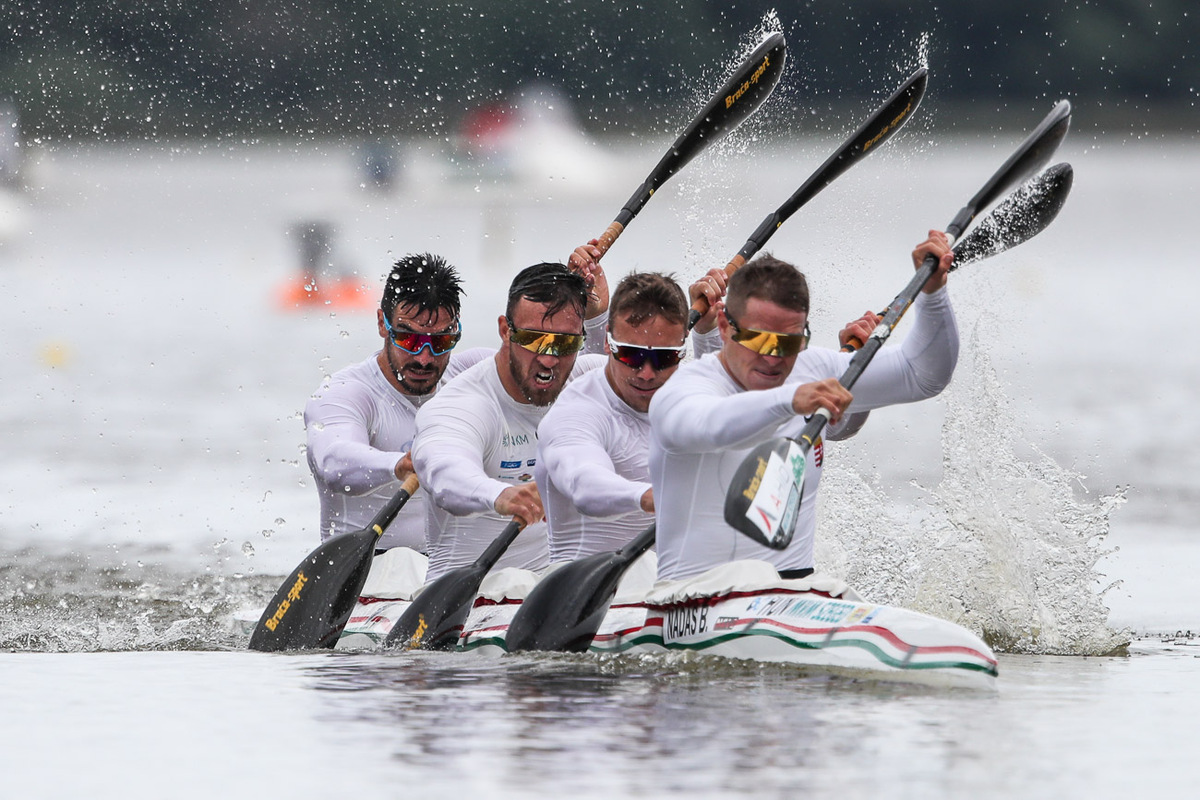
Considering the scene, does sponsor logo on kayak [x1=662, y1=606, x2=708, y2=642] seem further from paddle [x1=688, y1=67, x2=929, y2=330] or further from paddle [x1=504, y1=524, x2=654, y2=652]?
paddle [x1=688, y1=67, x2=929, y2=330]

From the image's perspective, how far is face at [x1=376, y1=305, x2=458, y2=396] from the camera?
25.6ft

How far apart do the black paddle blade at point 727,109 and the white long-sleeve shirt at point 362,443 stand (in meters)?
1.43

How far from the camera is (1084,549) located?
765 centimetres

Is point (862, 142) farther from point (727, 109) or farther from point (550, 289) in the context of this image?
point (550, 289)

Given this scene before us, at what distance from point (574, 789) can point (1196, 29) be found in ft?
123

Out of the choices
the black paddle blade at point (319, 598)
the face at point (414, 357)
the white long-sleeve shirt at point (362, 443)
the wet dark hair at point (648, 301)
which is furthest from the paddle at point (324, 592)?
the wet dark hair at point (648, 301)

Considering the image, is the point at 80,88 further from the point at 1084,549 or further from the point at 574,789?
the point at 574,789

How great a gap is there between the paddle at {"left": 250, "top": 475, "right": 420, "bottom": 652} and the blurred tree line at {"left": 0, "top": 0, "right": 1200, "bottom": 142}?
26.8 meters

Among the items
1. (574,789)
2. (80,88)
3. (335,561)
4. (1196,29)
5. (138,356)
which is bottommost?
(574,789)

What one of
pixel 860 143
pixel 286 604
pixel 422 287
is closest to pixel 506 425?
pixel 422 287

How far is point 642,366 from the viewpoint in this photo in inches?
257

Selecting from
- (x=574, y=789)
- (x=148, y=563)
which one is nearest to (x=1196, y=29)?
(x=148, y=563)

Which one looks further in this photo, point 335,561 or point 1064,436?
point 1064,436

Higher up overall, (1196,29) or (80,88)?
(1196,29)
